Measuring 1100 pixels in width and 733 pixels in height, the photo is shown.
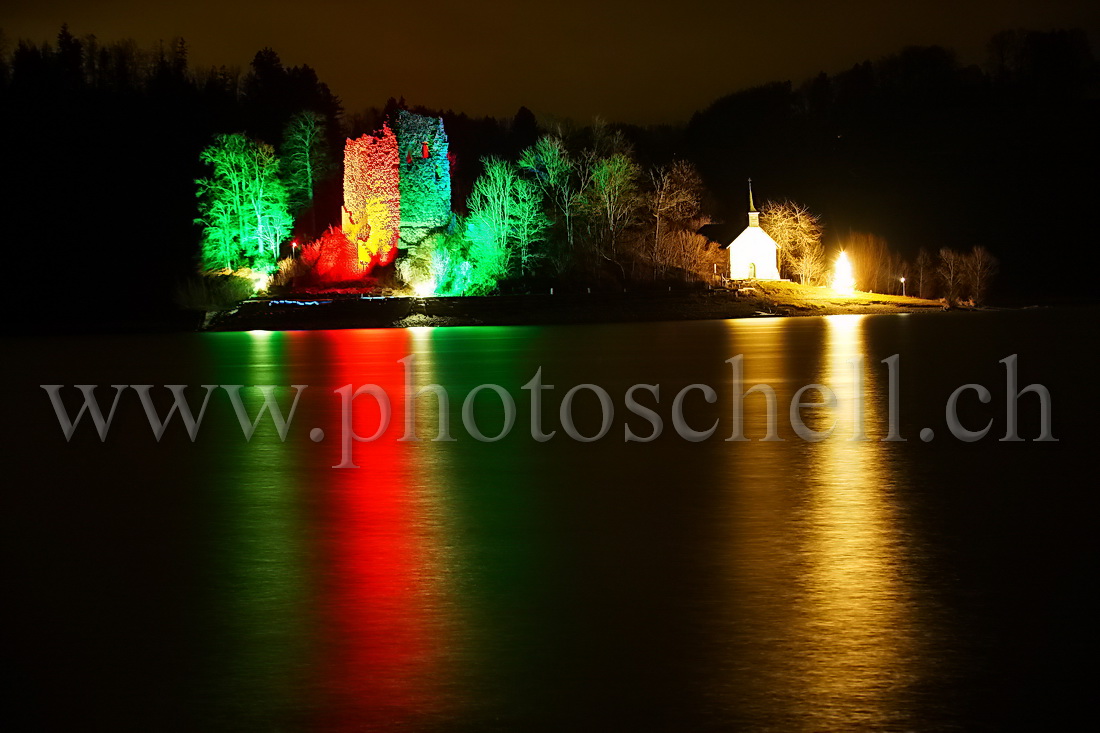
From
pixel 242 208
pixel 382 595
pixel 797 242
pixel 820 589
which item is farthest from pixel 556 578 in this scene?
pixel 797 242

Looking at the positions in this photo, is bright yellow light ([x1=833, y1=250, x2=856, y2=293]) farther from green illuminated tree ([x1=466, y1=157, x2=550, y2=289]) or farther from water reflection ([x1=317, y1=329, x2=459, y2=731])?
water reflection ([x1=317, y1=329, x2=459, y2=731])

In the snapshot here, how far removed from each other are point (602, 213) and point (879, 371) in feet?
172

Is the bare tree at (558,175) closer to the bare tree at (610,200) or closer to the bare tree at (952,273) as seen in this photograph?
the bare tree at (610,200)

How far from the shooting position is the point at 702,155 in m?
116

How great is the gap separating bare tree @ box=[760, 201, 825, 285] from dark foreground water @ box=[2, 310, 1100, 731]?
208ft

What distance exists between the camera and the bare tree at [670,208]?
75.1 metres

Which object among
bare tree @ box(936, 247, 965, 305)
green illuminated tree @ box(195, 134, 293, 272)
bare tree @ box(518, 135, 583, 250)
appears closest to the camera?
green illuminated tree @ box(195, 134, 293, 272)

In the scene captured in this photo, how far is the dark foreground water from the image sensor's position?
5699 millimetres

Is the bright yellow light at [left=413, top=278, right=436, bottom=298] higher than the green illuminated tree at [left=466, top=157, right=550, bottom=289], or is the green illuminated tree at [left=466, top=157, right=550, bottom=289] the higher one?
the green illuminated tree at [left=466, top=157, right=550, bottom=289]

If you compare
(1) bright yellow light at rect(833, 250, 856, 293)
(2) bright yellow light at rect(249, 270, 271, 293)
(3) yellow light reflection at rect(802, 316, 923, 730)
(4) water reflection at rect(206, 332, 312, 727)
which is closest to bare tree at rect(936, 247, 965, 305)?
(1) bright yellow light at rect(833, 250, 856, 293)

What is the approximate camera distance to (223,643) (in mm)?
6645

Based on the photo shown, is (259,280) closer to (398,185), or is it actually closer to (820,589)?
(398,185)

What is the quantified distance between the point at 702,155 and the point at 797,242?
3717 cm

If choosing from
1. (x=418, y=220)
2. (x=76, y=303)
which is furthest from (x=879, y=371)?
(x=76, y=303)
